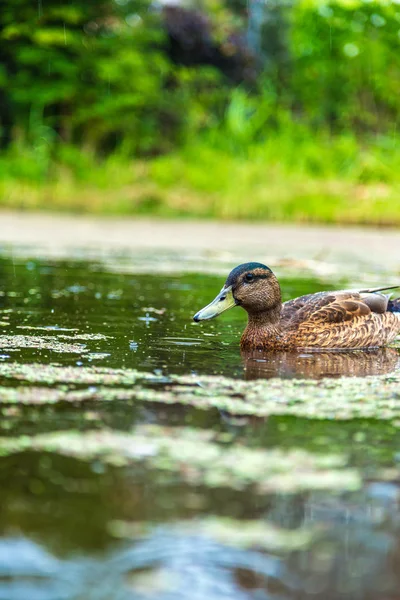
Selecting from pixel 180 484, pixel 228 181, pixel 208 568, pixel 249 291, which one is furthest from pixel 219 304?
pixel 228 181

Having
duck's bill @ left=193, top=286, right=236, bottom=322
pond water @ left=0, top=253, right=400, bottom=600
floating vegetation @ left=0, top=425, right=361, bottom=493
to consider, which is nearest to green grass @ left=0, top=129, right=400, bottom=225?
duck's bill @ left=193, top=286, right=236, bottom=322

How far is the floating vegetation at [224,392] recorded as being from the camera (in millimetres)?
3883

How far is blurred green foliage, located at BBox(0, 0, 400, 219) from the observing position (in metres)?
18.1

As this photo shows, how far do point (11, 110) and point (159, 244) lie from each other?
8411 millimetres

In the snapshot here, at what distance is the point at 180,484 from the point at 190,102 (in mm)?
19116

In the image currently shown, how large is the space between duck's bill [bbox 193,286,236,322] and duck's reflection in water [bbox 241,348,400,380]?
263 mm

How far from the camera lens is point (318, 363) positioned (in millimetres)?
5230

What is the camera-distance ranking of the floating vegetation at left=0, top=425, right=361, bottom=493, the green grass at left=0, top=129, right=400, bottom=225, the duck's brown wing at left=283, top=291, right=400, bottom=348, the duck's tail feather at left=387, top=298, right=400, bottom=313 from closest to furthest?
the floating vegetation at left=0, top=425, right=361, bottom=493, the duck's brown wing at left=283, top=291, right=400, bottom=348, the duck's tail feather at left=387, top=298, right=400, bottom=313, the green grass at left=0, top=129, right=400, bottom=225

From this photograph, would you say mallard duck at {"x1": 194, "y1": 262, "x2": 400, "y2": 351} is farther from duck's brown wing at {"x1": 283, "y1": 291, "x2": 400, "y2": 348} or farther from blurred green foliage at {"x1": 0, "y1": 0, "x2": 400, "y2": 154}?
blurred green foliage at {"x1": 0, "y1": 0, "x2": 400, "y2": 154}

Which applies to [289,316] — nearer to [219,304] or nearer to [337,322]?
[337,322]

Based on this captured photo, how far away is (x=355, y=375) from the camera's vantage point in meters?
4.81

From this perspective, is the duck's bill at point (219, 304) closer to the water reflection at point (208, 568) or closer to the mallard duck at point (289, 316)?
the mallard duck at point (289, 316)

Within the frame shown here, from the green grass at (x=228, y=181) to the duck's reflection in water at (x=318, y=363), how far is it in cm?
1047

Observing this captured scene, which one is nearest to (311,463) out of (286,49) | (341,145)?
(341,145)
